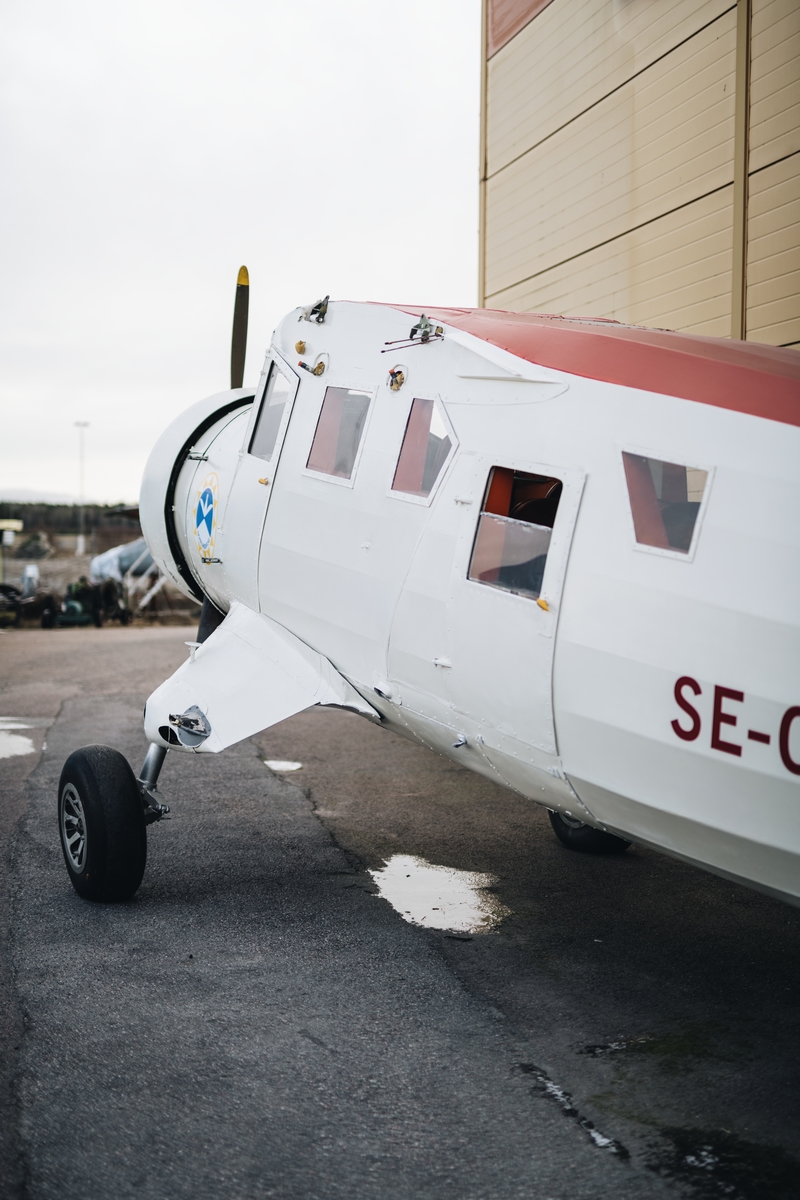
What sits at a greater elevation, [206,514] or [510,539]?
[206,514]

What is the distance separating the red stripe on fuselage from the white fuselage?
0.23 feet

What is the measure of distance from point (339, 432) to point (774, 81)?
5.21m

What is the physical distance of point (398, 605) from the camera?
4660mm

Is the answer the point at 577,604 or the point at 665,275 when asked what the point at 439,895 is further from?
the point at 665,275

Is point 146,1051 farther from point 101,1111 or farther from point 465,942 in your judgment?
point 465,942

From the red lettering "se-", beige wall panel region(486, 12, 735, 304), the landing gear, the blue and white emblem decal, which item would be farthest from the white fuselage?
beige wall panel region(486, 12, 735, 304)

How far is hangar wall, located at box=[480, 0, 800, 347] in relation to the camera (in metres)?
7.82

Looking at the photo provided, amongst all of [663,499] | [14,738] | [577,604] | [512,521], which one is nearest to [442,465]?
[512,521]

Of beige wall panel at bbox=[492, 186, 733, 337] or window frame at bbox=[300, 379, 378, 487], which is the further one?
beige wall panel at bbox=[492, 186, 733, 337]

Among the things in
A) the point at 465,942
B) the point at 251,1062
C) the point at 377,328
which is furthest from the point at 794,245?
the point at 251,1062

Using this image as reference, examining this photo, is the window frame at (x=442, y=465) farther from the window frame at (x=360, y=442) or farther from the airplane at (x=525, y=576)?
the window frame at (x=360, y=442)

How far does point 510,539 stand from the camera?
409 cm

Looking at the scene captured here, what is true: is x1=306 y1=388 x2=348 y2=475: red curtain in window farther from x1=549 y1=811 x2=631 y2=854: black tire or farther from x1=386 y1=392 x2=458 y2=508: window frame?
x1=549 y1=811 x2=631 y2=854: black tire

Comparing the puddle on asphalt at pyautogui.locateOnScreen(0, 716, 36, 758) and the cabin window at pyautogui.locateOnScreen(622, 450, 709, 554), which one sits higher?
the cabin window at pyautogui.locateOnScreen(622, 450, 709, 554)
